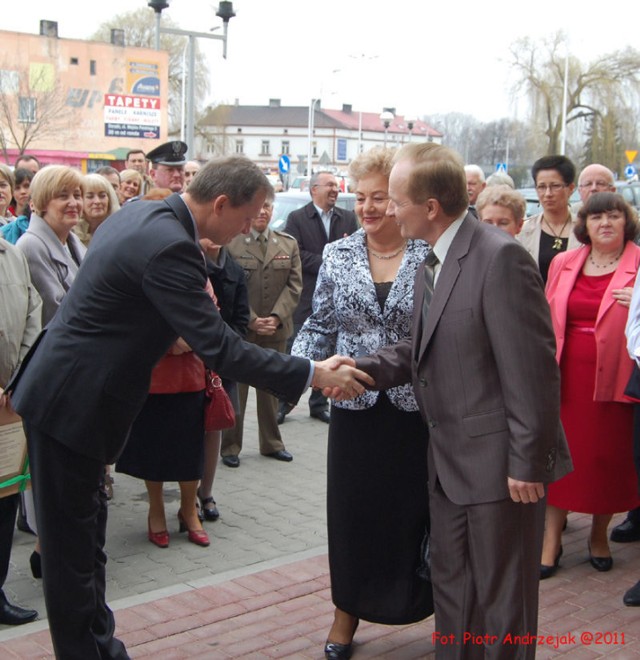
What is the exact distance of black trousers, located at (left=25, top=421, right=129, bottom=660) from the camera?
339 cm

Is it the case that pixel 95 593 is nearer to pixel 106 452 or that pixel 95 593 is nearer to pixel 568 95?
pixel 106 452

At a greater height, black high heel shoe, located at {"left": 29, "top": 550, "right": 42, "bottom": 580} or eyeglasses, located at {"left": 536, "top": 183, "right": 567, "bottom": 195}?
eyeglasses, located at {"left": 536, "top": 183, "right": 567, "bottom": 195}

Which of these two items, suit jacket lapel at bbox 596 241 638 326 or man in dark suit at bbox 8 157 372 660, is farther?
suit jacket lapel at bbox 596 241 638 326

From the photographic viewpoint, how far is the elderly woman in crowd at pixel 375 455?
3.84 metres

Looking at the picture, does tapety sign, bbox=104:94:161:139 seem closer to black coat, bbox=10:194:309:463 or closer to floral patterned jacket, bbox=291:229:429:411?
floral patterned jacket, bbox=291:229:429:411

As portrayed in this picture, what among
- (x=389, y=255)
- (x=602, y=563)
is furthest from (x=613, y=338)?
(x=389, y=255)

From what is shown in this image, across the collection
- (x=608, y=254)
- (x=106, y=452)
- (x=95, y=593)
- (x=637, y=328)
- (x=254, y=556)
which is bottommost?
(x=254, y=556)

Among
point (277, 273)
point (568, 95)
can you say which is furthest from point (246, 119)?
point (277, 273)

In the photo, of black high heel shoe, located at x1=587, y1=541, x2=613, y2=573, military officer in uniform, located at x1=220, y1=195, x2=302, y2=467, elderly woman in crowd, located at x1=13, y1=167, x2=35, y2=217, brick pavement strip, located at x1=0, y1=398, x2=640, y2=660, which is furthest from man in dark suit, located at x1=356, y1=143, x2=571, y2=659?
elderly woman in crowd, located at x1=13, y1=167, x2=35, y2=217

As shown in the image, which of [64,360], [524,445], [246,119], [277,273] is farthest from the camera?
[246,119]

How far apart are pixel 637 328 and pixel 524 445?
1.74 meters

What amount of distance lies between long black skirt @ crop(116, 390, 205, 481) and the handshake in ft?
6.23

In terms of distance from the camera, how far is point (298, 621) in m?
4.30

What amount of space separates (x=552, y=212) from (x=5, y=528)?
403 centimetres
